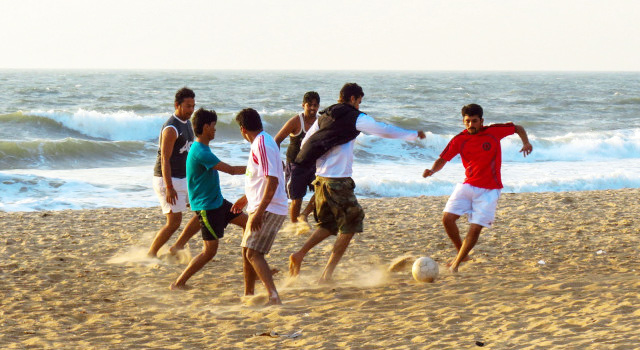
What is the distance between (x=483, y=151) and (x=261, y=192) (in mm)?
1920

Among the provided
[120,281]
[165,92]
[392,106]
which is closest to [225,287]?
[120,281]

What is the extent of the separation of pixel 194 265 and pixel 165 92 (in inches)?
1594

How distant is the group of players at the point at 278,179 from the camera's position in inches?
199

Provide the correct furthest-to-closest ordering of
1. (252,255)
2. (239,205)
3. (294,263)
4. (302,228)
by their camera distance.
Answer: (302,228), (294,263), (239,205), (252,255)

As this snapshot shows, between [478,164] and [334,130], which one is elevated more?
[334,130]

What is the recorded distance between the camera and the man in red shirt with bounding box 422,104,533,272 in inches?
231

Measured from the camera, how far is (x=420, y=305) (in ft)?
17.4

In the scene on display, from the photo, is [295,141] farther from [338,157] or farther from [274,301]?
[274,301]

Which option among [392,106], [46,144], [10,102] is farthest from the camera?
[392,106]

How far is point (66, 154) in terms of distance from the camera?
20047 mm

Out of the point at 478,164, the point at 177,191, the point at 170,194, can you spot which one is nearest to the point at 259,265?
the point at 170,194

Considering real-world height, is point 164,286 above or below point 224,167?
below

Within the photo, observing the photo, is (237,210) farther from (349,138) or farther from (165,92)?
(165,92)

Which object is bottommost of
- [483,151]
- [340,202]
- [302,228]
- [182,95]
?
[302,228]
